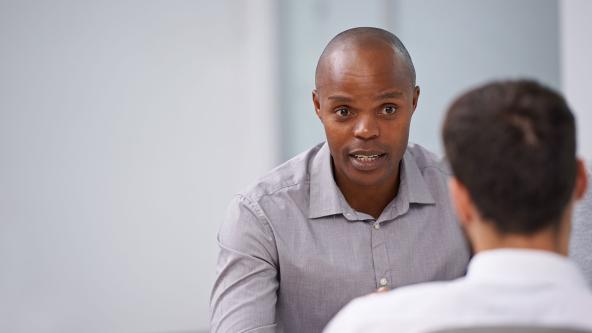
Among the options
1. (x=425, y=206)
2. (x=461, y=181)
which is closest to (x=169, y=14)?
(x=425, y=206)

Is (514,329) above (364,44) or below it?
below

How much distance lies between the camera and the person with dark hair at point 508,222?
0.95 m

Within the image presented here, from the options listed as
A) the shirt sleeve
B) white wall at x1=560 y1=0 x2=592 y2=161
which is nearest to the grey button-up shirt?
the shirt sleeve

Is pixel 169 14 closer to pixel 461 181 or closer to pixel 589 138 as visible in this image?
pixel 589 138

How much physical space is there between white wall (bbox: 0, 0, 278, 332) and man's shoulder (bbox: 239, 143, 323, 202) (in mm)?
1955

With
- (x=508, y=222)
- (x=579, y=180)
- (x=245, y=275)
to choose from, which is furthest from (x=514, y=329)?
(x=245, y=275)

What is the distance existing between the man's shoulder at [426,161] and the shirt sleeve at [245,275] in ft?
1.54

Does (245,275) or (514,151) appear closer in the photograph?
(514,151)

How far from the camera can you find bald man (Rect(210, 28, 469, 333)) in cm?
179

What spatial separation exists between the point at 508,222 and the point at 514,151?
96mm

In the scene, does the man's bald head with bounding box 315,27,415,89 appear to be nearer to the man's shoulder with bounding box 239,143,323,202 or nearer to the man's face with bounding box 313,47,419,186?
the man's face with bounding box 313,47,419,186

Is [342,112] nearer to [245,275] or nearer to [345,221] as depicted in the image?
[345,221]

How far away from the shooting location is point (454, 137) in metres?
1.00

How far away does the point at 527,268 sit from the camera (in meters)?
0.96
